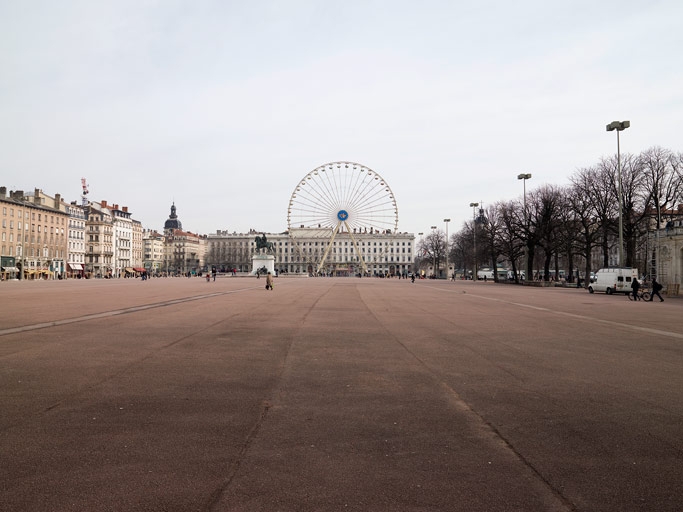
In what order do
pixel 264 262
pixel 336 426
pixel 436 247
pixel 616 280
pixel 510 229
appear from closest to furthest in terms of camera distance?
1. pixel 336 426
2. pixel 616 280
3. pixel 510 229
4. pixel 264 262
5. pixel 436 247

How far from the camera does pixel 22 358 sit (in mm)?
10008

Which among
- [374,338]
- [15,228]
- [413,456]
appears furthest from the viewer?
[15,228]

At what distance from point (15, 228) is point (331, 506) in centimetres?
10871

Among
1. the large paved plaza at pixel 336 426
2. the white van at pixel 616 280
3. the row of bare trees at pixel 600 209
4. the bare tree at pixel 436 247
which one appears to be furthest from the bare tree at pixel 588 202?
the bare tree at pixel 436 247

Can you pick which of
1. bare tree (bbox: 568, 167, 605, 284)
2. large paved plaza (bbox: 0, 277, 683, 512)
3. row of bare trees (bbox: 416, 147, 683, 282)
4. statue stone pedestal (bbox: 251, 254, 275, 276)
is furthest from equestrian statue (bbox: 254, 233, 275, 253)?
large paved plaza (bbox: 0, 277, 683, 512)

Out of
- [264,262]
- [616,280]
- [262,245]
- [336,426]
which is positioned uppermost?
[262,245]

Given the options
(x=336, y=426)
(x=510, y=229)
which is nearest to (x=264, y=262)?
(x=510, y=229)

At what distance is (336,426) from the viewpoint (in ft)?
19.6

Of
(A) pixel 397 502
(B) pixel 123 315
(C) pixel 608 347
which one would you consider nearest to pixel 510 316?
(C) pixel 608 347

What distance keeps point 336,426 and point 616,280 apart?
45337 mm

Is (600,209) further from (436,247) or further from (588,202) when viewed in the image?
(436,247)

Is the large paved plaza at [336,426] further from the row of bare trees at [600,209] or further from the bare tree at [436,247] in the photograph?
the bare tree at [436,247]

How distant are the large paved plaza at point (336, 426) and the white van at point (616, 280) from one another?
35.7 meters

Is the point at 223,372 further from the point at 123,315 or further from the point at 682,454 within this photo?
the point at 123,315
